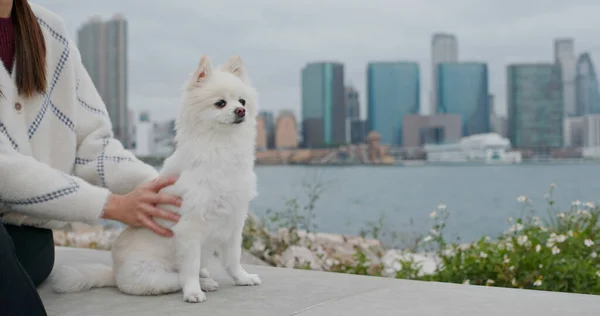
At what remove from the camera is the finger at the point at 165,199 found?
63.5 inches

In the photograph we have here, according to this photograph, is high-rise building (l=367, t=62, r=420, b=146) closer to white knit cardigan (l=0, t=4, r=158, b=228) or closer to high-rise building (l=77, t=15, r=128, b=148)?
high-rise building (l=77, t=15, r=128, b=148)

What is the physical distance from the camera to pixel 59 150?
6.17 feet

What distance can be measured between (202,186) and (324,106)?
25.3 feet

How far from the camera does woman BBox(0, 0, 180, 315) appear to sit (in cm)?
166

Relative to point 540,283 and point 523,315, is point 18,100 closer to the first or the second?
point 523,315

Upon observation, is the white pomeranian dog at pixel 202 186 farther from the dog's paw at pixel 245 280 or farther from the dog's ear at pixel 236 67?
the dog's paw at pixel 245 280

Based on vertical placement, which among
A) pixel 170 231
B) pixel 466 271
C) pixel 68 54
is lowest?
pixel 466 271

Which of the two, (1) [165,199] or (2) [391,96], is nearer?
(1) [165,199]

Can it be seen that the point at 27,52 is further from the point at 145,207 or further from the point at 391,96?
the point at 391,96

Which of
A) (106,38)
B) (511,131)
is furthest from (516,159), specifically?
(106,38)

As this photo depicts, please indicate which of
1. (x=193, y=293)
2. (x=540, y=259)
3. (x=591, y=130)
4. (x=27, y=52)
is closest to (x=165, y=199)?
(x=193, y=293)

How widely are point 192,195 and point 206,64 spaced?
350mm

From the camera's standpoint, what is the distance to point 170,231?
5.41 ft

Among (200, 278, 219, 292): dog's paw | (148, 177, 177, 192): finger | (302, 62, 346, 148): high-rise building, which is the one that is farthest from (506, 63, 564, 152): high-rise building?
(148, 177, 177, 192): finger
